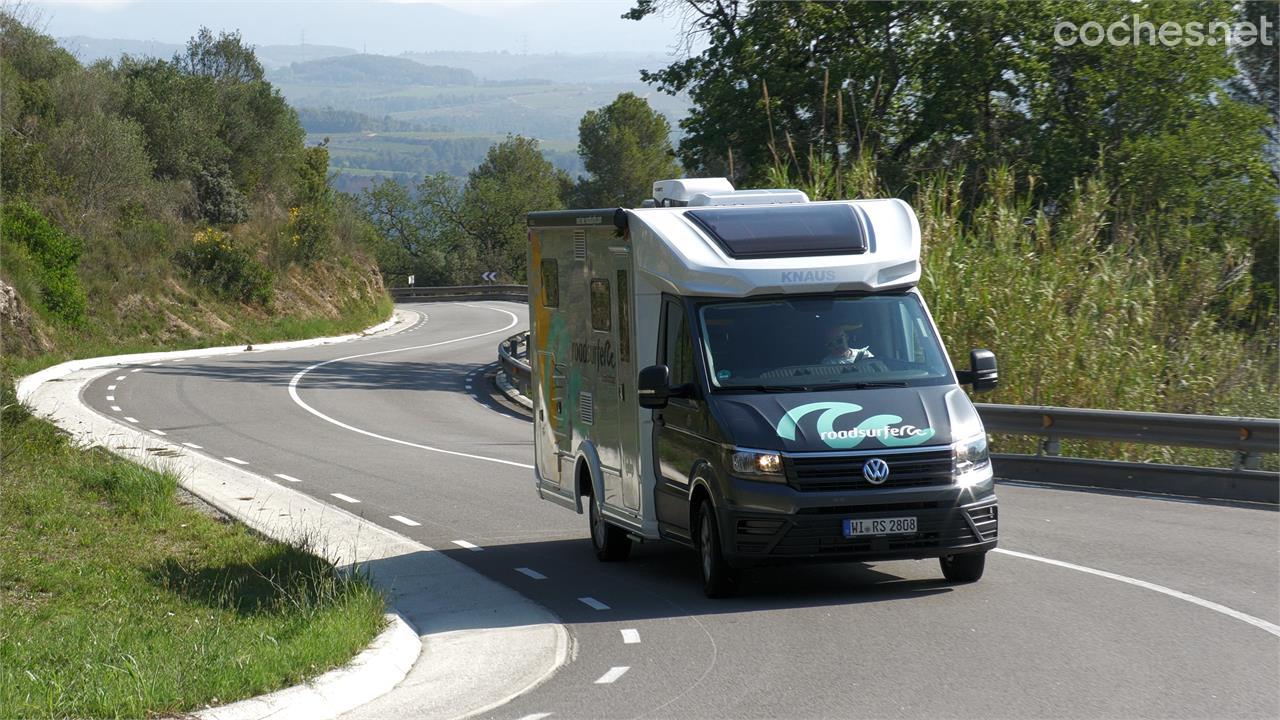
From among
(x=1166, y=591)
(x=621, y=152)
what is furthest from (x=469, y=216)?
(x=1166, y=591)

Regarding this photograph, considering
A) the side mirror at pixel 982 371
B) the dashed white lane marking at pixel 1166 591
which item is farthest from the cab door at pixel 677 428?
the dashed white lane marking at pixel 1166 591

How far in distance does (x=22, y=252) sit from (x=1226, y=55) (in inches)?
1241

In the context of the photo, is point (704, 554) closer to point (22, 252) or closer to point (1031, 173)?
point (1031, 173)

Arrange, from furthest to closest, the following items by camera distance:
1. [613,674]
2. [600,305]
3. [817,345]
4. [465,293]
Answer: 1. [465,293]
2. [600,305]
3. [817,345]
4. [613,674]

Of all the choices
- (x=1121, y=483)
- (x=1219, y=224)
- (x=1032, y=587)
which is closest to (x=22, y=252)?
(x=1219, y=224)

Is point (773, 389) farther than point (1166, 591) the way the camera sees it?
Yes

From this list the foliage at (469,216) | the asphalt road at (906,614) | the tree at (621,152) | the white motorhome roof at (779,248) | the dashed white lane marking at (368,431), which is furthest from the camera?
the foliage at (469,216)

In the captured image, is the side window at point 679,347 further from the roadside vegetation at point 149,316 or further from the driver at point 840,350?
the roadside vegetation at point 149,316

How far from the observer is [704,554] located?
34.2ft

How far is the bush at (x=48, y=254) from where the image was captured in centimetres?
4184

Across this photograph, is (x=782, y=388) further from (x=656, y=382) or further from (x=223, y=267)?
(x=223, y=267)

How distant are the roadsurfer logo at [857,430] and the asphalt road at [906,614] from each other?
1.11 metres

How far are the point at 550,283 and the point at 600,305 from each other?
1.43 metres

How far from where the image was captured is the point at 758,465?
9734 mm
